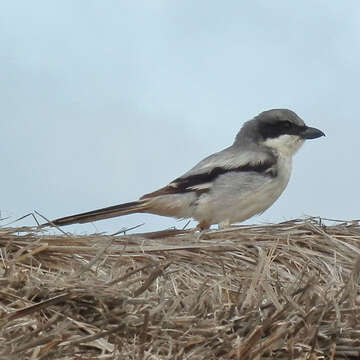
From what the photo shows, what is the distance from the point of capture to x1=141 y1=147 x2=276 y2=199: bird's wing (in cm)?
724

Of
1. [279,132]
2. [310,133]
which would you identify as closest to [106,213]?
[279,132]

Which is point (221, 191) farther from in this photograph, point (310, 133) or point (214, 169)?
point (310, 133)

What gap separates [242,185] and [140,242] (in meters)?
2.36

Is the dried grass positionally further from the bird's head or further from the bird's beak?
the bird's beak

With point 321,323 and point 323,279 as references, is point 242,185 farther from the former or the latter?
point 321,323

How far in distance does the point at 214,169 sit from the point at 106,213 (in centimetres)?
77

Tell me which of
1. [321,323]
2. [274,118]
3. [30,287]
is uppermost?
[274,118]

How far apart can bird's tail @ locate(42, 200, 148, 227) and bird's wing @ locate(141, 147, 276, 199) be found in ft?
0.28

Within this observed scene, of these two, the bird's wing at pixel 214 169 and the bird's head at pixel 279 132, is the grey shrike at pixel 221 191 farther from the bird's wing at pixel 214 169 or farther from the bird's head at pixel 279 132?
the bird's head at pixel 279 132

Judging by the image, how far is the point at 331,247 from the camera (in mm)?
5297

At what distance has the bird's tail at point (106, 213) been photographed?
6820mm

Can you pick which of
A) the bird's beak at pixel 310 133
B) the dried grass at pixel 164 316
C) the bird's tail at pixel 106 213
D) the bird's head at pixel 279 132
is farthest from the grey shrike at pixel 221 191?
the dried grass at pixel 164 316

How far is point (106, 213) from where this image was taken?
7.04 m

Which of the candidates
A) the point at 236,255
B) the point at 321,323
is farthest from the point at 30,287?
the point at 236,255
